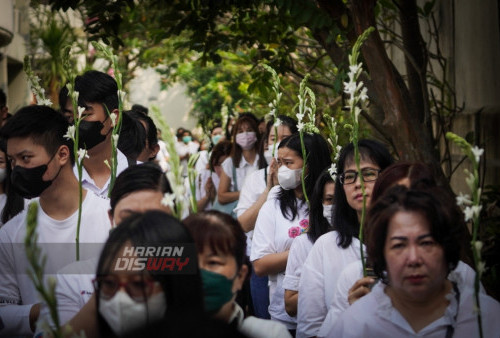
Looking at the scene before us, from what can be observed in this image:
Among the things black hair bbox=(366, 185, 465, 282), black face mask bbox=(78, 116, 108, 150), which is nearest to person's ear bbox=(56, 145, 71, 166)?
black face mask bbox=(78, 116, 108, 150)

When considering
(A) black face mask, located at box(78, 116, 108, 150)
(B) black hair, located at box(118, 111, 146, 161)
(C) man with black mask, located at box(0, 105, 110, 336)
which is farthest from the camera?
(B) black hair, located at box(118, 111, 146, 161)

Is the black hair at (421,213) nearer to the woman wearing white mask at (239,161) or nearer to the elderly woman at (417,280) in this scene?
the elderly woman at (417,280)

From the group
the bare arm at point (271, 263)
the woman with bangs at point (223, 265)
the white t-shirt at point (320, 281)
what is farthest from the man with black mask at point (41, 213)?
the bare arm at point (271, 263)

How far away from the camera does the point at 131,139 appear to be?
19.4 ft

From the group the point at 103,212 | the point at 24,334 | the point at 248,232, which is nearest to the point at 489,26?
the point at 248,232

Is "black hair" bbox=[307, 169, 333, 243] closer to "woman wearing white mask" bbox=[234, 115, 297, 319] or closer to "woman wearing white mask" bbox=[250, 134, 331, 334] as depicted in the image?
"woman wearing white mask" bbox=[250, 134, 331, 334]

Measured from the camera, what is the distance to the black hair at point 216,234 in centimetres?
312

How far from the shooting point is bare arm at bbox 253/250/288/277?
5.20m

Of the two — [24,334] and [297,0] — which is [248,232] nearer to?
[297,0]

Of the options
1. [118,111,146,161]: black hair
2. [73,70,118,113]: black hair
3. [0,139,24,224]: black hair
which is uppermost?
[73,70,118,113]: black hair

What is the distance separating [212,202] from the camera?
9.02 meters

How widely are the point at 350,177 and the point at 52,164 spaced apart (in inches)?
57.8

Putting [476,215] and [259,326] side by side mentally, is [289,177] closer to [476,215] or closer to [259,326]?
[259,326]

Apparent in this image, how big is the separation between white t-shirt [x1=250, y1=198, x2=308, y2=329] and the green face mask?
2.26m
